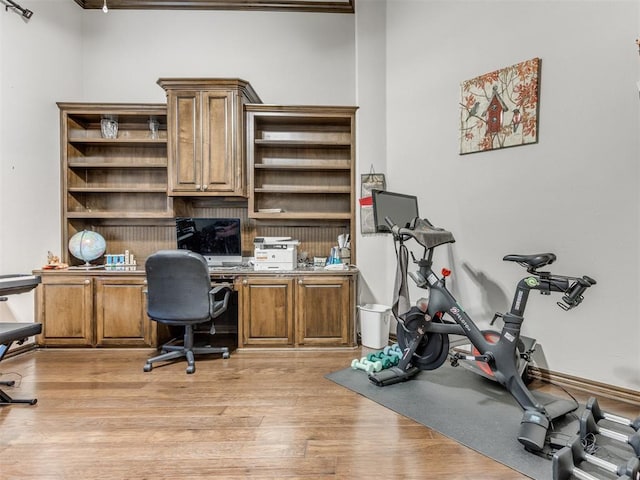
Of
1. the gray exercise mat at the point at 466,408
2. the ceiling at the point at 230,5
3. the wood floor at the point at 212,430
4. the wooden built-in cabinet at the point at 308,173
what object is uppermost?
the ceiling at the point at 230,5

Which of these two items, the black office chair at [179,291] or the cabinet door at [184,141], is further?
the cabinet door at [184,141]

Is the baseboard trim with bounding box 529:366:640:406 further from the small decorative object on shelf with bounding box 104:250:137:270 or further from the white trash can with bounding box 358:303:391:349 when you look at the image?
the small decorative object on shelf with bounding box 104:250:137:270

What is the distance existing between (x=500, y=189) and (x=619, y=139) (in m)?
0.79

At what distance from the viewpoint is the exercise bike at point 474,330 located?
194 centimetres

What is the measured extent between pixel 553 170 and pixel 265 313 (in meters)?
2.63

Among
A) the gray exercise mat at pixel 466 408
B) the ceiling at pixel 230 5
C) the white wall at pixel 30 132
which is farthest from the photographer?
the ceiling at pixel 230 5

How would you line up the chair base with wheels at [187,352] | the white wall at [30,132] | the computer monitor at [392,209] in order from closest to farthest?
the computer monitor at [392,209] < the chair base with wheels at [187,352] < the white wall at [30,132]

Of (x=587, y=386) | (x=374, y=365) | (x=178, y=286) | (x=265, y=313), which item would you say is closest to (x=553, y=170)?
(x=587, y=386)

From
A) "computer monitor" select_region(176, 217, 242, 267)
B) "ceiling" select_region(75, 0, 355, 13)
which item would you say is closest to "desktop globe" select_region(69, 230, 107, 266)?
"computer monitor" select_region(176, 217, 242, 267)

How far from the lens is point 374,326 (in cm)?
338

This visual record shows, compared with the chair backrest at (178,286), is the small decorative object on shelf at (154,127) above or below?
above

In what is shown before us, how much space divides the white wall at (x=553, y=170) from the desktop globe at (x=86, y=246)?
3294mm

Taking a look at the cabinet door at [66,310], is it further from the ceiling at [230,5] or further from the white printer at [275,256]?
the ceiling at [230,5]

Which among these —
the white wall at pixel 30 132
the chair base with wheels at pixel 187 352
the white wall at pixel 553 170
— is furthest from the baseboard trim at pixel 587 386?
the white wall at pixel 30 132
